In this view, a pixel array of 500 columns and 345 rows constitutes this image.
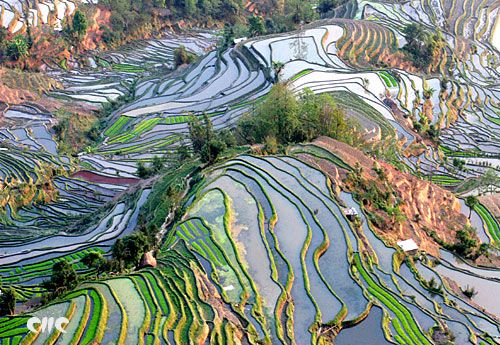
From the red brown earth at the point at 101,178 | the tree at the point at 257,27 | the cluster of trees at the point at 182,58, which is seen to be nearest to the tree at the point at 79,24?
the cluster of trees at the point at 182,58

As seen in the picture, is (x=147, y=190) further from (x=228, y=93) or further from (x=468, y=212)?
(x=228, y=93)

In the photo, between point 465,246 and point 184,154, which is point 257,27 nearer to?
point 184,154

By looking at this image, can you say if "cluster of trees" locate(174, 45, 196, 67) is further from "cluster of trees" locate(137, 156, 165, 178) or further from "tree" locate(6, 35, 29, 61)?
"cluster of trees" locate(137, 156, 165, 178)

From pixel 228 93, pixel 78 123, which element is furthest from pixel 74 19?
pixel 228 93

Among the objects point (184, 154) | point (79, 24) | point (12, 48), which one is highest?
point (79, 24)

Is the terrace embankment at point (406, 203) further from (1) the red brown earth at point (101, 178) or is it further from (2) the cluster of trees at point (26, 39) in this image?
(2) the cluster of trees at point (26, 39)

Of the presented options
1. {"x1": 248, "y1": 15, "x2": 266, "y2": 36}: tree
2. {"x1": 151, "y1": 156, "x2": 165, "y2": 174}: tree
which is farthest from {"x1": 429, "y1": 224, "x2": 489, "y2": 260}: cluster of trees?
{"x1": 248, "y1": 15, "x2": 266, "y2": 36}: tree

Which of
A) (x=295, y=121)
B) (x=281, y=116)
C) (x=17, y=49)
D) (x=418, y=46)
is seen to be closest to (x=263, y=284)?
(x=295, y=121)

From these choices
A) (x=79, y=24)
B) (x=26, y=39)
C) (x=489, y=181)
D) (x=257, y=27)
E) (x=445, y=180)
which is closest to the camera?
(x=489, y=181)
